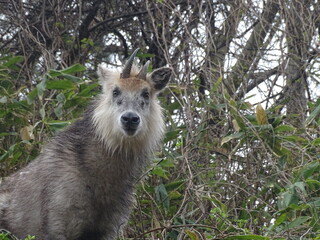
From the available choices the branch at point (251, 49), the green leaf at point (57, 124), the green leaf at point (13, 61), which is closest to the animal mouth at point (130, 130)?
the green leaf at point (57, 124)

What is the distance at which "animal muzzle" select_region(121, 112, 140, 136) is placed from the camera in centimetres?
618

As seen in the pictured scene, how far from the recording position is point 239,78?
348 inches

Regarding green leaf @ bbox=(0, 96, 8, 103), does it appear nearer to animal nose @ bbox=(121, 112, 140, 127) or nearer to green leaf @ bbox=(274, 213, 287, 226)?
animal nose @ bbox=(121, 112, 140, 127)

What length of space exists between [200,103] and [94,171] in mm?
2273

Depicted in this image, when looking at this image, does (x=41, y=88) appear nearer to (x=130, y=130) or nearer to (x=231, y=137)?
(x=130, y=130)

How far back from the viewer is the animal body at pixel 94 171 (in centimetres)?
587

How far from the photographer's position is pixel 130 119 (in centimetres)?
617

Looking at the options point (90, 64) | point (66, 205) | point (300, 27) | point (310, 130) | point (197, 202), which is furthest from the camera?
point (90, 64)

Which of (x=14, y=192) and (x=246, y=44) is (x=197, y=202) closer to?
(x=14, y=192)

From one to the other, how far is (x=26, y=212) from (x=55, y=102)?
197cm

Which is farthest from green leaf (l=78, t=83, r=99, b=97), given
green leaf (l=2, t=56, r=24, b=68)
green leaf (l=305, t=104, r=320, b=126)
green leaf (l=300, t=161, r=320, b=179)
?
green leaf (l=300, t=161, r=320, b=179)

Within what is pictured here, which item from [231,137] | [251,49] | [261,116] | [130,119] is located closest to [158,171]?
[231,137]

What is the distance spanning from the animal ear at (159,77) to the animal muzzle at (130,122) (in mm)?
588

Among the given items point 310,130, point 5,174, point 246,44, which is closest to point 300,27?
point 246,44
